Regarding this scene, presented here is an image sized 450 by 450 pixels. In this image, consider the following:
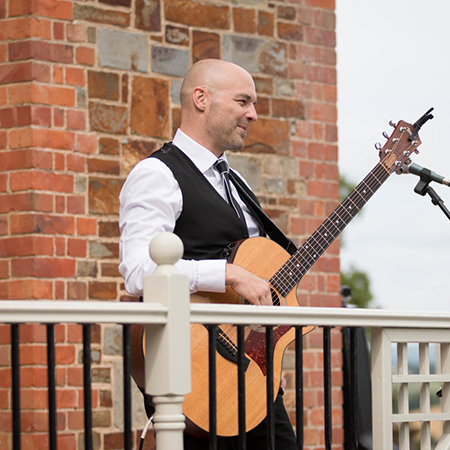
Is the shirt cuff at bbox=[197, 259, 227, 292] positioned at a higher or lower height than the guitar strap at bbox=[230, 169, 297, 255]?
lower

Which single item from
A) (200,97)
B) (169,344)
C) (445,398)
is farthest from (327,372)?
(200,97)

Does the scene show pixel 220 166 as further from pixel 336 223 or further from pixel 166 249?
pixel 166 249

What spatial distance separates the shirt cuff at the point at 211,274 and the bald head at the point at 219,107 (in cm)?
58

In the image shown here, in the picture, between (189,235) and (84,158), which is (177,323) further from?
(84,158)

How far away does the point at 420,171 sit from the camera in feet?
10.3

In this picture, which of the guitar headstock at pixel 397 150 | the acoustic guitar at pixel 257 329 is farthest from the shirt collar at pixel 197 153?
the guitar headstock at pixel 397 150

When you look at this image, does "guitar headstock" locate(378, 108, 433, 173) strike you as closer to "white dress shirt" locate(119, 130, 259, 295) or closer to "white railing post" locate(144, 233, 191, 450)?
"white dress shirt" locate(119, 130, 259, 295)

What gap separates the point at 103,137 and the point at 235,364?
1.89 meters

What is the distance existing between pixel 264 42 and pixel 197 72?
1.81m

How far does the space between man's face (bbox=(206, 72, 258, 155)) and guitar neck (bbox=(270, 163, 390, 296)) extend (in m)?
0.45

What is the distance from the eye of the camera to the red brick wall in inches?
163

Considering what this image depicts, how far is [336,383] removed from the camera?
16.6 ft

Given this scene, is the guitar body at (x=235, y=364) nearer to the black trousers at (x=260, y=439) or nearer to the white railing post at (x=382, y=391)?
the black trousers at (x=260, y=439)

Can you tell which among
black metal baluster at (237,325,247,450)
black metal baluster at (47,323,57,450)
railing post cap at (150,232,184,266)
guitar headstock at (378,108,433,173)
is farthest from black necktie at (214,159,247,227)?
black metal baluster at (47,323,57,450)
